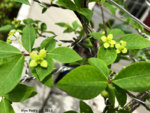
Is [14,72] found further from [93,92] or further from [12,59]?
[93,92]

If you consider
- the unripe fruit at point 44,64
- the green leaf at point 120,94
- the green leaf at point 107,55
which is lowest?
the green leaf at point 120,94

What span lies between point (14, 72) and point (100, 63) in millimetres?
197

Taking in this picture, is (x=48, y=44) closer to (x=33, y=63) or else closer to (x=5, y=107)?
(x=33, y=63)

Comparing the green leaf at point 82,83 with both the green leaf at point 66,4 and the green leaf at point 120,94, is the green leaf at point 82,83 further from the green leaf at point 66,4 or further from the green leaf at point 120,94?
the green leaf at point 66,4

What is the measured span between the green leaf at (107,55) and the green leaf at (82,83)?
94 millimetres

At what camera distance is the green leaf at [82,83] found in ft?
0.84

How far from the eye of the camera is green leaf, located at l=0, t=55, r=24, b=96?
0.29 metres

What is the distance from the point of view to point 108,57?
372mm

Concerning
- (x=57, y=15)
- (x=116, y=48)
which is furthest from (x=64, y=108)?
(x=116, y=48)

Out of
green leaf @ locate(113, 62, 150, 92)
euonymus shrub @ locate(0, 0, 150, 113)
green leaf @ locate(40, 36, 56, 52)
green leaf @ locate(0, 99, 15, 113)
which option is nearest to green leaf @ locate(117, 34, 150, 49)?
euonymus shrub @ locate(0, 0, 150, 113)

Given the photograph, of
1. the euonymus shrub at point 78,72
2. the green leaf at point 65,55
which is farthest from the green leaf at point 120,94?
the green leaf at point 65,55

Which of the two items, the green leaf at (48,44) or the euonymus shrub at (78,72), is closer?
the euonymus shrub at (78,72)

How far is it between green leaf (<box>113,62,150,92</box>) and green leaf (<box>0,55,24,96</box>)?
0.23 m

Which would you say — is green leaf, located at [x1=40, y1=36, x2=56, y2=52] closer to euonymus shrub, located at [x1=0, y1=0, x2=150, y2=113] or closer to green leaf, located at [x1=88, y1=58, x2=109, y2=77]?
euonymus shrub, located at [x1=0, y1=0, x2=150, y2=113]
